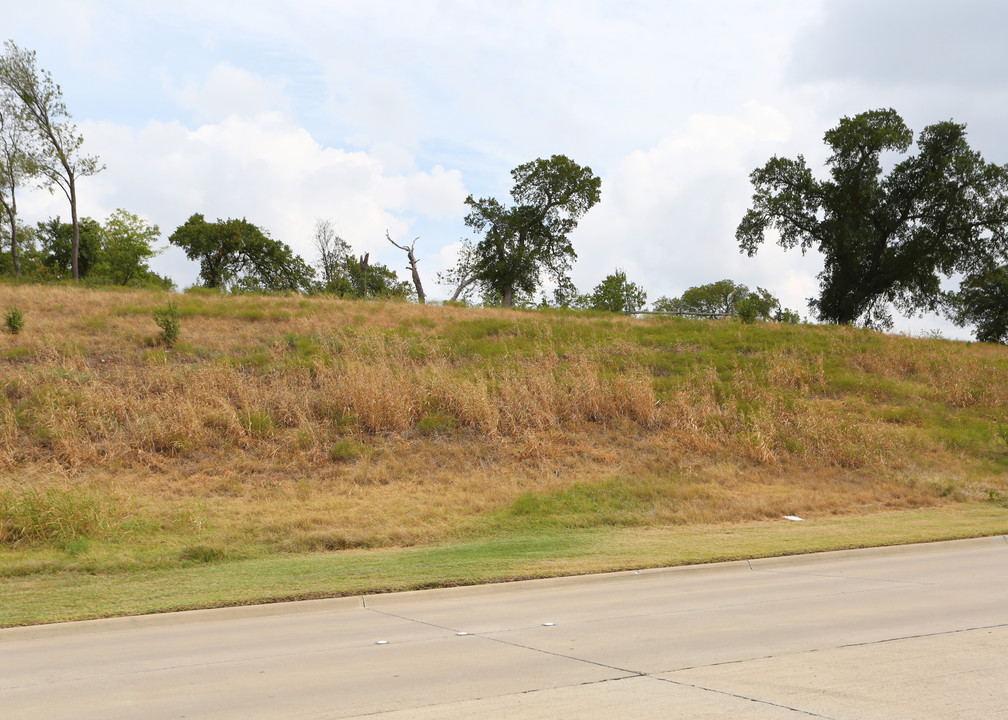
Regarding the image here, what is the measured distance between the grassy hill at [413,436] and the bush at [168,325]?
317 millimetres

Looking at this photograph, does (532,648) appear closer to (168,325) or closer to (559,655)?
(559,655)

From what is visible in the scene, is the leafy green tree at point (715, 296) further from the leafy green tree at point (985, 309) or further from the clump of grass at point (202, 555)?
the clump of grass at point (202, 555)

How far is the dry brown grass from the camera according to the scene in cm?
1612

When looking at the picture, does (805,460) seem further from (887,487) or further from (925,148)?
(925,148)

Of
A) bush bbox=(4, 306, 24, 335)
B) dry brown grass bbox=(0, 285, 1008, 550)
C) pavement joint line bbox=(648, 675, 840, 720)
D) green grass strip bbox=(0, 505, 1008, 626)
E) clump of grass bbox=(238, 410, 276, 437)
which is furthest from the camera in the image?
bush bbox=(4, 306, 24, 335)

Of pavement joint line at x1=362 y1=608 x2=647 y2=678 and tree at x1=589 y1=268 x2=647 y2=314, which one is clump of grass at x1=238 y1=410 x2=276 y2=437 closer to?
pavement joint line at x1=362 y1=608 x2=647 y2=678

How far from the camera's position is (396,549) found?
43.0 ft

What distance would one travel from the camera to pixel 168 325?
77.1 feet

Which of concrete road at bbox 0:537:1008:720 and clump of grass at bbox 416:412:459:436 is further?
clump of grass at bbox 416:412:459:436

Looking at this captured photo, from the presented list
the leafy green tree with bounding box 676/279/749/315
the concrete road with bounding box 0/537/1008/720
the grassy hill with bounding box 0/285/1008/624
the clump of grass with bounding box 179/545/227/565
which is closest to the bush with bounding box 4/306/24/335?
the grassy hill with bounding box 0/285/1008/624

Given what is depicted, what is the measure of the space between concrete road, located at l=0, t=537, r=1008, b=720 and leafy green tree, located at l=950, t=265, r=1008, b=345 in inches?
2091

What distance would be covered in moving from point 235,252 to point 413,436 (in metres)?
42.1

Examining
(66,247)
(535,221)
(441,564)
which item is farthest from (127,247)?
(441,564)

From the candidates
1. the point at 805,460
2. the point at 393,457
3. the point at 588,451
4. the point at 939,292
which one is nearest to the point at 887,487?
the point at 805,460
